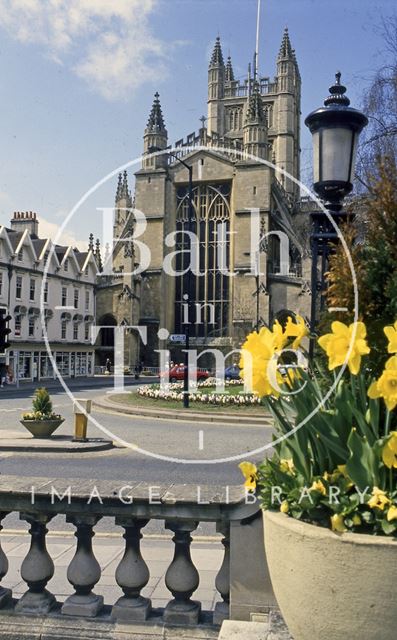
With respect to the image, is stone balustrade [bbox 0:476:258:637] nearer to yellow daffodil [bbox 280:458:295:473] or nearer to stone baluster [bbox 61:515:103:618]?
stone baluster [bbox 61:515:103:618]

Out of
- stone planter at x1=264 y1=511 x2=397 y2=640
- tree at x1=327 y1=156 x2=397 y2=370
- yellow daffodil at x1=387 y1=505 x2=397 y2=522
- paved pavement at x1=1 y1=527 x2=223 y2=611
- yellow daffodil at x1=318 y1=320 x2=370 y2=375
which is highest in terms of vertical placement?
tree at x1=327 y1=156 x2=397 y2=370

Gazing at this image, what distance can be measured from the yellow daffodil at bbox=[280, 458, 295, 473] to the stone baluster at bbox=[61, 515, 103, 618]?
4.14ft

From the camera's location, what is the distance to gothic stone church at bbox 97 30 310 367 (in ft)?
161

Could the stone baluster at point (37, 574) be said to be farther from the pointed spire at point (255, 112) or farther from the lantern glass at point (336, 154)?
the pointed spire at point (255, 112)

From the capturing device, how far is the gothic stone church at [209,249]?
49.0 metres

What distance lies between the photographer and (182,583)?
3207 mm

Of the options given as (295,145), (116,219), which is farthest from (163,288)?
(295,145)

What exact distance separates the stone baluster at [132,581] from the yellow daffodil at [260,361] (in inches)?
48.7

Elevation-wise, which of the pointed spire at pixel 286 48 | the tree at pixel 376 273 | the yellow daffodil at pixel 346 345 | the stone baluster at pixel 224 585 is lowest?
the stone baluster at pixel 224 585

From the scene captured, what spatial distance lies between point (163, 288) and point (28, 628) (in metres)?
49.4

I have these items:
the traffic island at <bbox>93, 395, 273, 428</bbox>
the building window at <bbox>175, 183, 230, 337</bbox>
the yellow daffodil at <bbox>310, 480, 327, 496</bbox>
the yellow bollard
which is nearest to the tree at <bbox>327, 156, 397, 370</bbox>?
the yellow daffodil at <bbox>310, 480, 327, 496</bbox>

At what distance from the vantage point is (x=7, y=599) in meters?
3.35

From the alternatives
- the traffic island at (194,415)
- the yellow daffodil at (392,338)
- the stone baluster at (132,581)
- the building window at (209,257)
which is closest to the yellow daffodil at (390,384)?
the yellow daffodil at (392,338)

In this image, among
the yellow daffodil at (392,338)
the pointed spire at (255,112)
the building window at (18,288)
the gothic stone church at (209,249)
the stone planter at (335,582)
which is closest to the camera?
the stone planter at (335,582)
